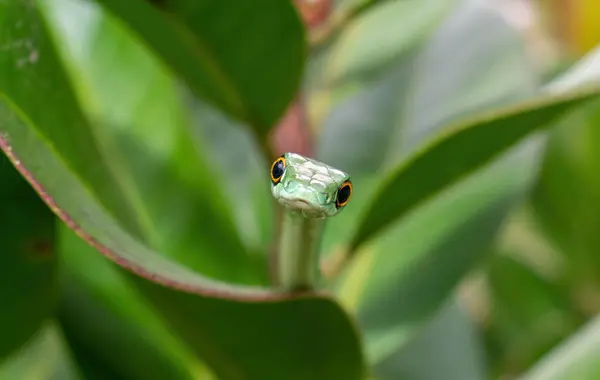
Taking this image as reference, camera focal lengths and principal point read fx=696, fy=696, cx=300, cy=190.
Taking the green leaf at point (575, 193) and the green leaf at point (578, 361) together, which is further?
the green leaf at point (575, 193)

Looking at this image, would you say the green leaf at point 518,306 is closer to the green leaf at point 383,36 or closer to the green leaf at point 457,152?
the green leaf at point 383,36

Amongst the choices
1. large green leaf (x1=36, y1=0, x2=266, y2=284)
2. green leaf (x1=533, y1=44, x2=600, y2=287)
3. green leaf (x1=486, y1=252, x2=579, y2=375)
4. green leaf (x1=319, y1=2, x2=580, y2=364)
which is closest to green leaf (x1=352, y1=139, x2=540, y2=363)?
green leaf (x1=319, y1=2, x2=580, y2=364)

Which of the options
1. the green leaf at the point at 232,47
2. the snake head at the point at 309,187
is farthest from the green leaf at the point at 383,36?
the snake head at the point at 309,187

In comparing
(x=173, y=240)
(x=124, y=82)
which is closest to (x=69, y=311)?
(x=173, y=240)

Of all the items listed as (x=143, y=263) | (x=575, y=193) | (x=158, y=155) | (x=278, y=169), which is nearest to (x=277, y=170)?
(x=278, y=169)

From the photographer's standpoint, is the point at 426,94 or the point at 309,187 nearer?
the point at 309,187

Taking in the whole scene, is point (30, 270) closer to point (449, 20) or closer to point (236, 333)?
point (236, 333)

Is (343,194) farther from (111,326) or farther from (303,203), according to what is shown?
(111,326)

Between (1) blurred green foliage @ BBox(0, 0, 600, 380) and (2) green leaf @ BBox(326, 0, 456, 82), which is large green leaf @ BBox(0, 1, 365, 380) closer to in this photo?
(1) blurred green foliage @ BBox(0, 0, 600, 380)
